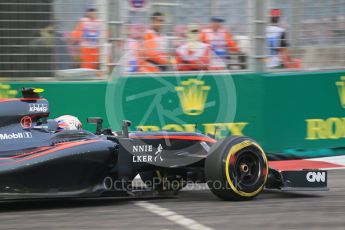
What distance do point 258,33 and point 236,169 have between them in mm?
4223

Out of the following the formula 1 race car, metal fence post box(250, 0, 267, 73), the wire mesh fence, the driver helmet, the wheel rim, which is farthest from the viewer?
metal fence post box(250, 0, 267, 73)

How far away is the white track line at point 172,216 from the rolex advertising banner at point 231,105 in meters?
3.26

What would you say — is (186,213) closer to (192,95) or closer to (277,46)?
(192,95)

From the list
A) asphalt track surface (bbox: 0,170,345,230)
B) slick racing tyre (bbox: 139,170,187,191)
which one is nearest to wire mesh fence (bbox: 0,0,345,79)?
slick racing tyre (bbox: 139,170,187,191)

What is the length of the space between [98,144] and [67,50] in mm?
3723

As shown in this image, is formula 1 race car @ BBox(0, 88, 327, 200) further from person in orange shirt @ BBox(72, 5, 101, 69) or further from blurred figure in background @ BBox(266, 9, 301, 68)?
blurred figure in background @ BBox(266, 9, 301, 68)

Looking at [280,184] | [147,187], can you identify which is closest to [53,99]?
[147,187]

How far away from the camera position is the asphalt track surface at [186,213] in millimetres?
6227

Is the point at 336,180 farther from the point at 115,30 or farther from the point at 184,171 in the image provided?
the point at 115,30

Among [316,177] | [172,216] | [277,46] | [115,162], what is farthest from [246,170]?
[277,46]

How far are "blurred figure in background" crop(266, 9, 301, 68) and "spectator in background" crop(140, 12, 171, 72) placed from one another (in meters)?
1.64

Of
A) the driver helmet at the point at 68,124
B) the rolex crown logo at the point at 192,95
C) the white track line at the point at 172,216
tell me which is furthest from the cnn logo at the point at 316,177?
the rolex crown logo at the point at 192,95

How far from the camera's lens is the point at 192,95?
1100cm

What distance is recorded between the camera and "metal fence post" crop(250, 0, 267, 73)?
11.1 metres
